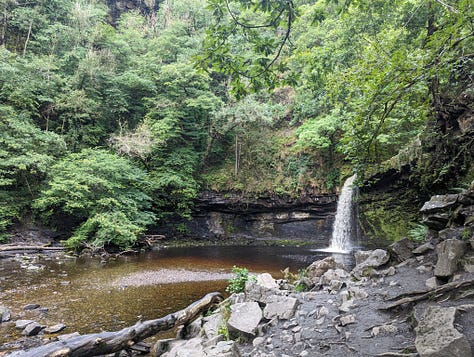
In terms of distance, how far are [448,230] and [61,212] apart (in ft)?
53.2

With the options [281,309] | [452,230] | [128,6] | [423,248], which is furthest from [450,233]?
[128,6]

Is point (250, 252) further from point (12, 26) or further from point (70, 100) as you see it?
point (12, 26)

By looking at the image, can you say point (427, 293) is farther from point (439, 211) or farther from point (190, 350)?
point (190, 350)

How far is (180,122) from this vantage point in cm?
1969

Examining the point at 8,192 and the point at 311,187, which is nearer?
the point at 8,192

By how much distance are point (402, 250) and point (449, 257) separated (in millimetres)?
1439

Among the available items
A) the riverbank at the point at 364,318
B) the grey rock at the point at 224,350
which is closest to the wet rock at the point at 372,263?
the riverbank at the point at 364,318

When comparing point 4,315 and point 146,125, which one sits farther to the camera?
point 146,125

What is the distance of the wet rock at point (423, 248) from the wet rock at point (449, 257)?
99cm

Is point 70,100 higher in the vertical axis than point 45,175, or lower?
higher

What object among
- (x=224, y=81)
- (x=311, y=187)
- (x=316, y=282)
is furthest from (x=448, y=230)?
(x=224, y=81)

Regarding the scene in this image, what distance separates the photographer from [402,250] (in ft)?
15.3

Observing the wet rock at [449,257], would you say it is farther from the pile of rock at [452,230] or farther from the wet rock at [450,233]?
the wet rock at [450,233]

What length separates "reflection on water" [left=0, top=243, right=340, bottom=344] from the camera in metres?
5.88
